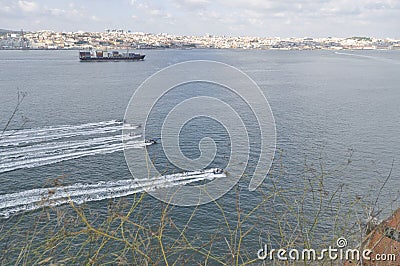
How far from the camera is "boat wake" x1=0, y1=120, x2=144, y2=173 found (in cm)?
1700

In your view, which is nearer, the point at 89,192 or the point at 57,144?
the point at 89,192

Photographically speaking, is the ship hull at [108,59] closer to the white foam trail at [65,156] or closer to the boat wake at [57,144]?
the boat wake at [57,144]

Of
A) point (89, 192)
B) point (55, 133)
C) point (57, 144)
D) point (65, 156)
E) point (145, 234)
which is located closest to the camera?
point (145, 234)

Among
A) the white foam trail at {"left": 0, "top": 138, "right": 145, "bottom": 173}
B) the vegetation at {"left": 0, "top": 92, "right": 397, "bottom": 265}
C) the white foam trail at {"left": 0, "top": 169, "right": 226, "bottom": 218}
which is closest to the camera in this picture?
the vegetation at {"left": 0, "top": 92, "right": 397, "bottom": 265}

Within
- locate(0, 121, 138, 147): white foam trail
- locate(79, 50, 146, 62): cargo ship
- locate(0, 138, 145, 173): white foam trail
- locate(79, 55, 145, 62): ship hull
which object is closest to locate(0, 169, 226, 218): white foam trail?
locate(0, 138, 145, 173): white foam trail

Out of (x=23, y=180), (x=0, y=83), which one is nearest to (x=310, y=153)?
(x=23, y=180)

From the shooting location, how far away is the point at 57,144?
19094 millimetres

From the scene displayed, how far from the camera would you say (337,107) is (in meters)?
29.9

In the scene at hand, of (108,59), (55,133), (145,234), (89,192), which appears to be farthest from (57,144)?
(108,59)

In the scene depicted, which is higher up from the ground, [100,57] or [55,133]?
[100,57]

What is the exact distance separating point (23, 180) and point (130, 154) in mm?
5026

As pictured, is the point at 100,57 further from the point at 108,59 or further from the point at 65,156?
the point at 65,156

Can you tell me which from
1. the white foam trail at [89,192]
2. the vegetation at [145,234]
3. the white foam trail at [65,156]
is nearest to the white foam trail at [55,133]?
the white foam trail at [65,156]

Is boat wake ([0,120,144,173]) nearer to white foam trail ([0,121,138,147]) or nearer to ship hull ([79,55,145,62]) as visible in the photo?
white foam trail ([0,121,138,147])
